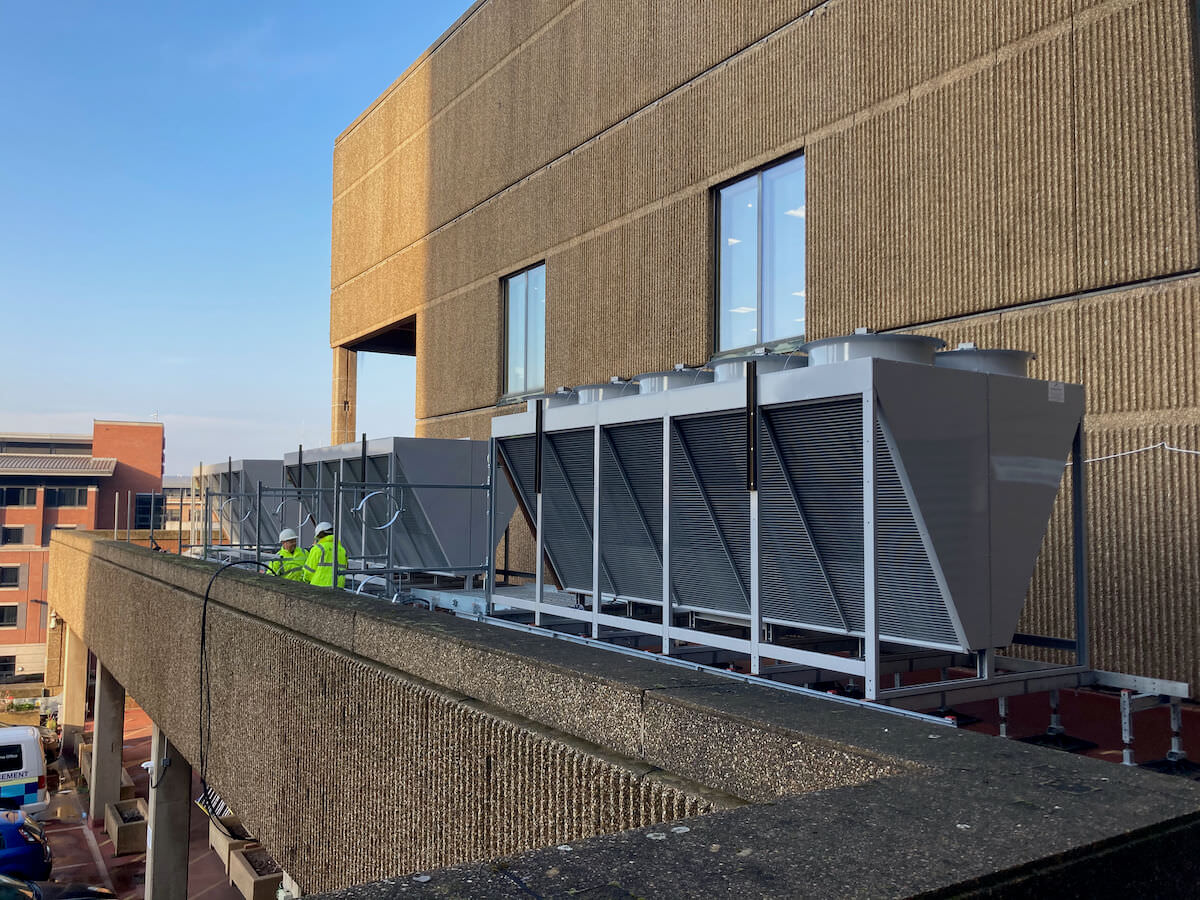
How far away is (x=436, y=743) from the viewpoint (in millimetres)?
5707

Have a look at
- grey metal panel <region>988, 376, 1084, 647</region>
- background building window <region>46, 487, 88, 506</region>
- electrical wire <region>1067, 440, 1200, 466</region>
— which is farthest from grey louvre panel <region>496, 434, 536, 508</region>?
background building window <region>46, 487, 88, 506</region>

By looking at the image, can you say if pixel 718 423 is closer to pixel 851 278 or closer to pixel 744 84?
pixel 851 278

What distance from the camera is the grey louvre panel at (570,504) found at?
905 centimetres

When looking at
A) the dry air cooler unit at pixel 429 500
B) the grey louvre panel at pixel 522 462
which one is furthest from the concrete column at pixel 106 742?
the grey louvre panel at pixel 522 462

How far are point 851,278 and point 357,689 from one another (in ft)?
24.9

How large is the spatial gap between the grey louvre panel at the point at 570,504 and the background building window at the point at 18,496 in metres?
58.6

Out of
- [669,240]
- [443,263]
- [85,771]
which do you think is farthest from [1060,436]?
[85,771]

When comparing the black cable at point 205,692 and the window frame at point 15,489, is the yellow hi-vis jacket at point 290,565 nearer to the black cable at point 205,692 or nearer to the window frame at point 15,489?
the black cable at point 205,692

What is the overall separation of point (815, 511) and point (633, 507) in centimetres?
232

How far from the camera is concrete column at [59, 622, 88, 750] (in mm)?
33188

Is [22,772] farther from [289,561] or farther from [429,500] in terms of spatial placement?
[429,500]

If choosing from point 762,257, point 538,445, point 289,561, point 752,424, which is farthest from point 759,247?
point 289,561

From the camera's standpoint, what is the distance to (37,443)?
81438 millimetres

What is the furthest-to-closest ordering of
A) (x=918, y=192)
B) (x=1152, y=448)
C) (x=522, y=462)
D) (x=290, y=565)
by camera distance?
(x=290, y=565) → (x=918, y=192) → (x=522, y=462) → (x=1152, y=448)
